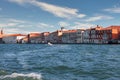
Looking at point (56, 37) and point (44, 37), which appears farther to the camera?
point (44, 37)

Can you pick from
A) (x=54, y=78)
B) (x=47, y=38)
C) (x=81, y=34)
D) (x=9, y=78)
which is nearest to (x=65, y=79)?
(x=54, y=78)

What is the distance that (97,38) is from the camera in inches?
5123

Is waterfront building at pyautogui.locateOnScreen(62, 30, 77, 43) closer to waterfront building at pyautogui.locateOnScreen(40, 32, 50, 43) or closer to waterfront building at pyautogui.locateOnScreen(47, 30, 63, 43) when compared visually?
waterfront building at pyautogui.locateOnScreen(47, 30, 63, 43)

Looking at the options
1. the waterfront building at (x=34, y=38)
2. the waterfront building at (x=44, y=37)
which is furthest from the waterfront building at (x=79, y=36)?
the waterfront building at (x=34, y=38)

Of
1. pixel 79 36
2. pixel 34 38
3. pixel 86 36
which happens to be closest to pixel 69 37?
pixel 79 36

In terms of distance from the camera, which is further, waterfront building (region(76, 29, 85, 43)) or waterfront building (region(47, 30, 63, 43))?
waterfront building (region(47, 30, 63, 43))

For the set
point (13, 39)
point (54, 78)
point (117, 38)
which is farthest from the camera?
point (13, 39)

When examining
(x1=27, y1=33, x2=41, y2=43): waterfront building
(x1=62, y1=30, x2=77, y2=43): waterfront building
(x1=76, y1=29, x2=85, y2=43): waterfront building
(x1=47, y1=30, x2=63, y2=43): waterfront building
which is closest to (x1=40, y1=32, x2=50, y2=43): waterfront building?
(x1=27, y1=33, x2=41, y2=43): waterfront building

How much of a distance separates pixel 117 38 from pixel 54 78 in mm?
110751

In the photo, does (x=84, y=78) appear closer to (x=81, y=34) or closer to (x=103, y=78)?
(x=103, y=78)

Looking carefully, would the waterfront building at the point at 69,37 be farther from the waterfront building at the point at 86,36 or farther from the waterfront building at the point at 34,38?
the waterfront building at the point at 34,38

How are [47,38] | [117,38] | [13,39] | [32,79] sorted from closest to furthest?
[32,79], [117,38], [47,38], [13,39]

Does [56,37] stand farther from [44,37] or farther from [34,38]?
[34,38]

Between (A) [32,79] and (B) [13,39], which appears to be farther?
(B) [13,39]
